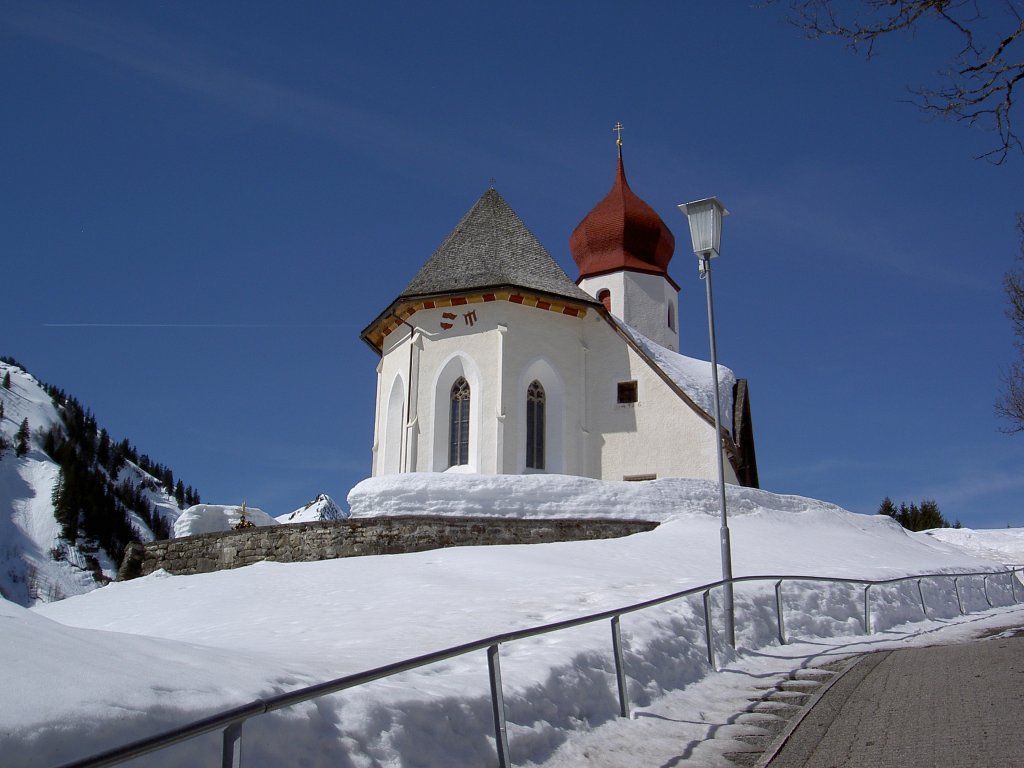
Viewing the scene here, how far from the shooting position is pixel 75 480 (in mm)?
146250

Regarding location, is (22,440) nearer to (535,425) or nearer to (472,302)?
(472,302)

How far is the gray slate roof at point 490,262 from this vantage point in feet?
87.4

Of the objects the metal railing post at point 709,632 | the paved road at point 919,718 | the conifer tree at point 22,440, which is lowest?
the paved road at point 919,718


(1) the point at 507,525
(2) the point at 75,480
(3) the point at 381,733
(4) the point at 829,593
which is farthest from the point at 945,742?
(2) the point at 75,480

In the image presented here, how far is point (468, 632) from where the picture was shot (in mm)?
9656

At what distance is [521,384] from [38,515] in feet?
460

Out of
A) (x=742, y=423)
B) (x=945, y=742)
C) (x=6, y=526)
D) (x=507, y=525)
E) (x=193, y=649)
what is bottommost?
(x=945, y=742)

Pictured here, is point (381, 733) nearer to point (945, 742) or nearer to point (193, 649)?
point (193, 649)

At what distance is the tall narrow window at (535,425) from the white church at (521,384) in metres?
0.03

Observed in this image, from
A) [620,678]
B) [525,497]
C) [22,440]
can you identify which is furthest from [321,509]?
[22,440]

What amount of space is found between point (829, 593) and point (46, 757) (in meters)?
11.5

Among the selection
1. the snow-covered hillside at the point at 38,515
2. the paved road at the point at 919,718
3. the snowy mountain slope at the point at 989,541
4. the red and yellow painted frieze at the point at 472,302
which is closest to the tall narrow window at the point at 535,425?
the red and yellow painted frieze at the point at 472,302

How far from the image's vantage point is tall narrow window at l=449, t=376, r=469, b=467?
25.6m

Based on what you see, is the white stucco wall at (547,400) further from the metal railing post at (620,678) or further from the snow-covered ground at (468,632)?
the metal railing post at (620,678)
